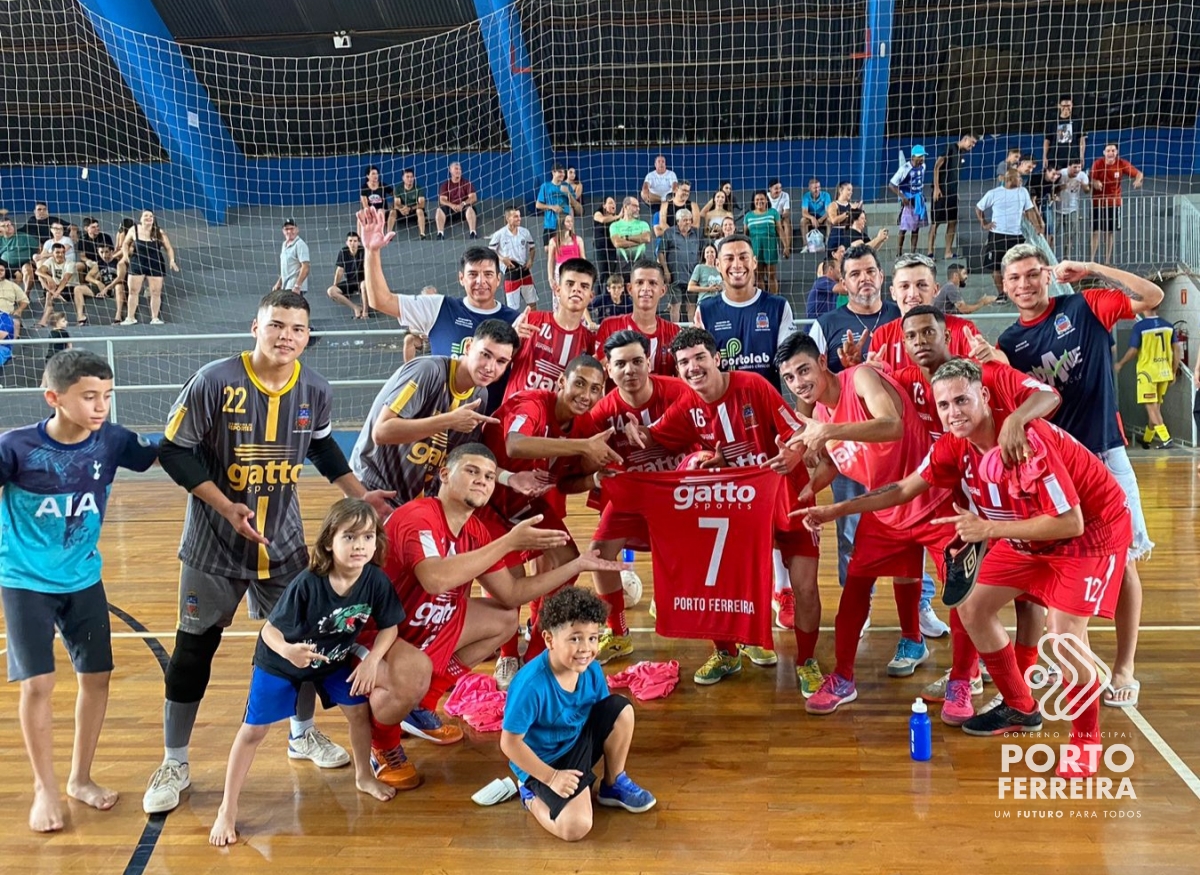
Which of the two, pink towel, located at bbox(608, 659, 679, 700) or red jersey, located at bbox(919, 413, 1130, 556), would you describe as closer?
red jersey, located at bbox(919, 413, 1130, 556)

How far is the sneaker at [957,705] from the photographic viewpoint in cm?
482

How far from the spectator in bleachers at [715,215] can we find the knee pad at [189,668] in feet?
34.2

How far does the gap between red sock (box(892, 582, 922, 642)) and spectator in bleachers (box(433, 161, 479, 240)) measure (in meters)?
11.7

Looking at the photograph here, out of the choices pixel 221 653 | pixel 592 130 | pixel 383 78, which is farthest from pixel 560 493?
pixel 383 78

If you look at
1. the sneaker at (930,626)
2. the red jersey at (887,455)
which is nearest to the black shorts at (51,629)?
the red jersey at (887,455)

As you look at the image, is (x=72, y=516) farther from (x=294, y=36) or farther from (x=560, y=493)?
(x=294, y=36)

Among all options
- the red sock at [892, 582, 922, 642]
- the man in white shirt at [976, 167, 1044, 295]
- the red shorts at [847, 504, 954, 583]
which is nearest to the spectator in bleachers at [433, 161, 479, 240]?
the man in white shirt at [976, 167, 1044, 295]

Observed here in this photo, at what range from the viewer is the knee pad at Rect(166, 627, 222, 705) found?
4.33m

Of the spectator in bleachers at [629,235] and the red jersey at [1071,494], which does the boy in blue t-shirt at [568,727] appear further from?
the spectator in bleachers at [629,235]

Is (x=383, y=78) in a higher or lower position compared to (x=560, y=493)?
higher

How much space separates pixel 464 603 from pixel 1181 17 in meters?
16.6

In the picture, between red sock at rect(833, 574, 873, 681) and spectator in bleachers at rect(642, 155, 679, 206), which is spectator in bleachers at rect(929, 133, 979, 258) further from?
red sock at rect(833, 574, 873, 681)

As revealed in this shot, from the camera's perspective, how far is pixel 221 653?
622 cm

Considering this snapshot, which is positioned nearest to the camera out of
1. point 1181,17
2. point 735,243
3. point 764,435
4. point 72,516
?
point 72,516
